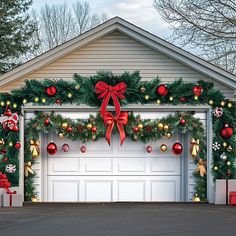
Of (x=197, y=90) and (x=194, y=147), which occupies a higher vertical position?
(x=197, y=90)

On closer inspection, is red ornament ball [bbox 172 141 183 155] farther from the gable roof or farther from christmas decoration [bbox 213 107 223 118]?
the gable roof

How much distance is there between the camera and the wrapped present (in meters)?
14.6

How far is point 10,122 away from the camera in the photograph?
49.2 ft

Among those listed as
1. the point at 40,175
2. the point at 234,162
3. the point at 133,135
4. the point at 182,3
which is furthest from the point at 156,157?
the point at 182,3

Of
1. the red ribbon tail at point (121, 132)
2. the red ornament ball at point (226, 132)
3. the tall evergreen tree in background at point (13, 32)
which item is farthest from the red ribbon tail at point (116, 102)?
the tall evergreen tree in background at point (13, 32)

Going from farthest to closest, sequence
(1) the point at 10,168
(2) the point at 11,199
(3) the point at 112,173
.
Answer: (3) the point at 112,173 < (1) the point at 10,168 < (2) the point at 11,199

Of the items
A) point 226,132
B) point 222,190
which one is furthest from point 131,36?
point 222,190

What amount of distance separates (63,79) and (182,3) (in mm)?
13032

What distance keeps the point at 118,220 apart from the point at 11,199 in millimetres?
3610

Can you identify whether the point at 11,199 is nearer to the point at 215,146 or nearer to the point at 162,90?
the point at 162,90

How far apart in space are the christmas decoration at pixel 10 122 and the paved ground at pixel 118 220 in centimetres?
198

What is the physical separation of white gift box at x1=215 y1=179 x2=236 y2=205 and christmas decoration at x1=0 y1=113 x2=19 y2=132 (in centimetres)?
521

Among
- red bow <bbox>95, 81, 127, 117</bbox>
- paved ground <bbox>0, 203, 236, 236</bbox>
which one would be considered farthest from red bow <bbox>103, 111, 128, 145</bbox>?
paved ground <bbox>0, 203, 236, 236</bbox>

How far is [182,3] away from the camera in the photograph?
26.8 meters
